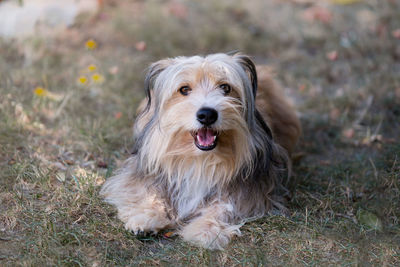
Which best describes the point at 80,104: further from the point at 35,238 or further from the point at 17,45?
the point at 35,238

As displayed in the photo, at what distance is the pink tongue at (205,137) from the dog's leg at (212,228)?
0.50m

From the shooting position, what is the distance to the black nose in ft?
10.5

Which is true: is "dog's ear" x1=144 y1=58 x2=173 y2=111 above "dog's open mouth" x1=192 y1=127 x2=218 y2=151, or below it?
above

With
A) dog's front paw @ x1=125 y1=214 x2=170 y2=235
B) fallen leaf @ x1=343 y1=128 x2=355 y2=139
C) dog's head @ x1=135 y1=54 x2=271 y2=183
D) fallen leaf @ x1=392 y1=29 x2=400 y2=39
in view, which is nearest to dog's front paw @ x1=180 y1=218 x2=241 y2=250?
dog's front paw @ x1=125 y1=214 x2=170 y2=235

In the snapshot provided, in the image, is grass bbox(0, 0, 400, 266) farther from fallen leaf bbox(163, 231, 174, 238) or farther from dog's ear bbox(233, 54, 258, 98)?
dog's ear bbox(233, 54, 258, 98)

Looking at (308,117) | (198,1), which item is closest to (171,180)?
(308,117)

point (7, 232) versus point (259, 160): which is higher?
point (259, 160)

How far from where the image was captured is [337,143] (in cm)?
511

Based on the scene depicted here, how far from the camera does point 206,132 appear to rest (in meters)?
3.34

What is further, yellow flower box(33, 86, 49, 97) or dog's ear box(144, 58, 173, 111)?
yellow flower box(33, 86, 49, 97)

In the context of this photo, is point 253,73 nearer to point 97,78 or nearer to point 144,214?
point 144,214

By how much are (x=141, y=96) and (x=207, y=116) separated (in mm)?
2539

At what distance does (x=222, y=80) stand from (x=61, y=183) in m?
1.51

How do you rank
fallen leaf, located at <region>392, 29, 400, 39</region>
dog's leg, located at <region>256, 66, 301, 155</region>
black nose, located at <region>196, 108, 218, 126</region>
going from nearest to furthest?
black nose, located at <region>196, 108, 218, 126</region>
dog's leg, located at <region>256, 66, 301, 155</region>
fallen leaf, located at <region>392, 29, 400, 39</region>
